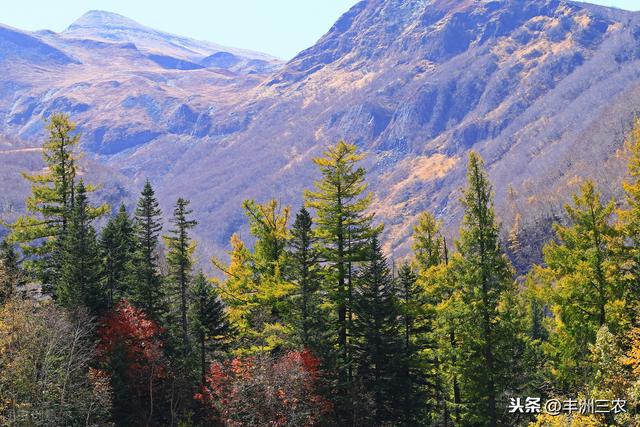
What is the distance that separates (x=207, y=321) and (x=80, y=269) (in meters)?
8.24

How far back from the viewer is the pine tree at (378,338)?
35.6m

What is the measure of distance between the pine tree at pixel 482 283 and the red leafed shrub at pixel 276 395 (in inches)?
331

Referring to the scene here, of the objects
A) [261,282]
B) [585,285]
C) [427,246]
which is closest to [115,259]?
[261,282]

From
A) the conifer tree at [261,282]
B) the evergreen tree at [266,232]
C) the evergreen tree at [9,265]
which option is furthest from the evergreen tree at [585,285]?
the evergreen tree at [9,265]

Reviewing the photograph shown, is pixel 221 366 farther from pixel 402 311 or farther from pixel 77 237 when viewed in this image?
pixel 77 237

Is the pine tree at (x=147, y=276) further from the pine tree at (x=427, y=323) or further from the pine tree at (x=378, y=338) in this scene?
the pine tree at (x=427, y=323)

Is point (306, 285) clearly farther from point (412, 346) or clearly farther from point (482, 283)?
point (482, 283)

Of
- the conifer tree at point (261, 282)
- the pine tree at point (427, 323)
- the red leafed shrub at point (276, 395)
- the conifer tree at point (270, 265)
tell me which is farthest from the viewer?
the pine tree at point (427, 323)

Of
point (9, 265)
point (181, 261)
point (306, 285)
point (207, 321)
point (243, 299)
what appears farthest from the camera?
point (207, 321)

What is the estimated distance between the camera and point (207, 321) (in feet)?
137

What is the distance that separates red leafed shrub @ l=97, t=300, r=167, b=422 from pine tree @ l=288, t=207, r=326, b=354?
26.7 feet

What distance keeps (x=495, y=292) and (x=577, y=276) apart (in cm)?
394

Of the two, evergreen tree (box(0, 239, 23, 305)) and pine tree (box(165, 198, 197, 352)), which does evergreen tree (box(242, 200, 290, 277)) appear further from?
evergreen tree (box(0, 239, 23, 305))

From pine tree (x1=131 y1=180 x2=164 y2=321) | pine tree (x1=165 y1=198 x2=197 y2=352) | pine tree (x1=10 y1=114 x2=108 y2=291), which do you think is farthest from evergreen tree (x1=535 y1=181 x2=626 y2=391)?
pine tree (x1=10 y1=114 x2=108 y2=291)
